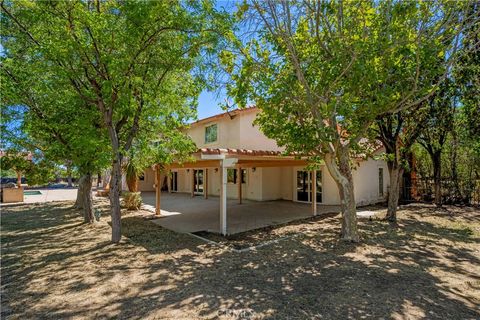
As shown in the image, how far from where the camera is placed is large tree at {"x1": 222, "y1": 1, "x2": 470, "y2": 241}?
762 cm

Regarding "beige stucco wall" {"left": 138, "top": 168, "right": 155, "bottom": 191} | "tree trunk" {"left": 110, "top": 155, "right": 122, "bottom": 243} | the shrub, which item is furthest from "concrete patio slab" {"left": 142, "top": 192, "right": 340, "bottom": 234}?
"beige stucco wall" {"left": 138, "top": 168, "right": 155, "bottom": 191}

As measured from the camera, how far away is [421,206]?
1661 cm

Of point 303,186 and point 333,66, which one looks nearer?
point 333,66

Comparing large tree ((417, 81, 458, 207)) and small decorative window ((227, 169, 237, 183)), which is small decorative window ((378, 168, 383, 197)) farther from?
small decorative window ((227, 169, 237, 183))

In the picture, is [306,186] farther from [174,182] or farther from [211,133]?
[174,182]

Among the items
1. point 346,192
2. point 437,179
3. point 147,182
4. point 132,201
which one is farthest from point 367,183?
point 147,182

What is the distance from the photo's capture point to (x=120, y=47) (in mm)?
7492

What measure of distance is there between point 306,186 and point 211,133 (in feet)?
24.6

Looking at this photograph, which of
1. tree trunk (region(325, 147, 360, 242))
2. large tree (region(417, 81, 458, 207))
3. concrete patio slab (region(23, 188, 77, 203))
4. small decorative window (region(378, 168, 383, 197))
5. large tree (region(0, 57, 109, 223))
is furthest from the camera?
concrete patio slab (region(23, 188, 77, 203))

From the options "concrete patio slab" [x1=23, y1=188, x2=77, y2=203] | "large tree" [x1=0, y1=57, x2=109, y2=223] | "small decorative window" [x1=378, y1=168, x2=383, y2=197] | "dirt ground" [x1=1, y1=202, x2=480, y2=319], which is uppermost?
"large tree" [x1=0, y1=57, x2=109, y2=223]

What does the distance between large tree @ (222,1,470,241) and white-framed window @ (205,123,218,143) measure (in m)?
10.3

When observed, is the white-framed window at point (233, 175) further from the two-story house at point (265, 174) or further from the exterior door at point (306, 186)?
the exterior door at point (306, 186)

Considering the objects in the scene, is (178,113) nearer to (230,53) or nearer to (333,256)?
(230,53)

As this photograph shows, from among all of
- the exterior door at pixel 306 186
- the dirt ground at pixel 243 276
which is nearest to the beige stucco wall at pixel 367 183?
the exterior door at pixel 306 186
